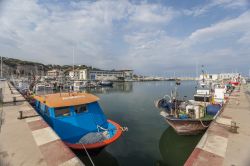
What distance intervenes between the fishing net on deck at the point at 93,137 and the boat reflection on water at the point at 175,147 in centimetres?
367

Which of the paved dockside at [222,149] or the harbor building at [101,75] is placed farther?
the harbor building at [101,75]

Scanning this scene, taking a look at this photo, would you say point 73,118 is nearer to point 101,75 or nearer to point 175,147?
point 175,147

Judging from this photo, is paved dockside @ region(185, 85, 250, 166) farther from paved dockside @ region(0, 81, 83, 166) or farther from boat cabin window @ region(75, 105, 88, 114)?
boat cabin window @ region(75, 105, 88, 114)

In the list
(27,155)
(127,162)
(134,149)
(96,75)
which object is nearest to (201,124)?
(134,149)

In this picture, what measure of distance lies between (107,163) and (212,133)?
19.6ft

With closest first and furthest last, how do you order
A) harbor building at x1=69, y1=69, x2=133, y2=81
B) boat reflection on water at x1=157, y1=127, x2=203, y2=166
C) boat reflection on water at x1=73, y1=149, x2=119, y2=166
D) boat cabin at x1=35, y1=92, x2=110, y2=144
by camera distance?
1. boat cabin at x1=35, y1=92, x2=110, y2=144
2. boat reflection on water at x1=73, y1=149, x2=119, y2=166
3. boat reflection on water at x1=157, y1=127, x2=203, y2=166
4. harbor building at x1=69, y1=69, x2=133, y2=81

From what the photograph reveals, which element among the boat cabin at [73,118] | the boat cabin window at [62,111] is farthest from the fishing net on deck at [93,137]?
the boat cabin window at [62,111]

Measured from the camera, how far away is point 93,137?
7707 mm

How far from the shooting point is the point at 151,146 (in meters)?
10.2

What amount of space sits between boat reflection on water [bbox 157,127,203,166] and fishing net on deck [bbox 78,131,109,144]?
12.0 feet

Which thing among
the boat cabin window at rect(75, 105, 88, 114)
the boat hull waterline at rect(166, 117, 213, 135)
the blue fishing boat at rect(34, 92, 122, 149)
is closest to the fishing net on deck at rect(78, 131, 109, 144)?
the blue fishing boat at rect(34, 92, 122, 149)

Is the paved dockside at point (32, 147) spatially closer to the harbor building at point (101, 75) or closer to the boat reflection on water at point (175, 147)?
the boat reflection on water at point (175, 147)

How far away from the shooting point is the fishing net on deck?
7356 millimetres

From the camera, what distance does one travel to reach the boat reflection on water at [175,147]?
8469 mm
